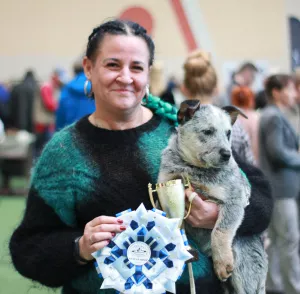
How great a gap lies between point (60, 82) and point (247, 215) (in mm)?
7916

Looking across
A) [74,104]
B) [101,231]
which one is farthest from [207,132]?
[74,104]

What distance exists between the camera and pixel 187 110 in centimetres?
188

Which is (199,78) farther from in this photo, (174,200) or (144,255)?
(144,255)

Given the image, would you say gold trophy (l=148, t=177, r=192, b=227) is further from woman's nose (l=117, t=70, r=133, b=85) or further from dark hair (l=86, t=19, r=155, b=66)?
dark hair (l=86, t=19, r=155, b=66)

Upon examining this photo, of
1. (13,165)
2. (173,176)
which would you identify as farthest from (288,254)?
(13,165)

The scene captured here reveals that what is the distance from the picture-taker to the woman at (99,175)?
181cm

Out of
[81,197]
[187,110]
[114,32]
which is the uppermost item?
[114,32]

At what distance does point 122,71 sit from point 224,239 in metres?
0.64

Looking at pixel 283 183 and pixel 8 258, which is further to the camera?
pixel 283 183

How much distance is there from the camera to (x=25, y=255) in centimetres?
192

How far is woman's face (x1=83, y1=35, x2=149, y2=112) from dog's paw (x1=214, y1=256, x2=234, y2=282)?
0.59m

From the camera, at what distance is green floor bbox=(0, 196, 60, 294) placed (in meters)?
2.17

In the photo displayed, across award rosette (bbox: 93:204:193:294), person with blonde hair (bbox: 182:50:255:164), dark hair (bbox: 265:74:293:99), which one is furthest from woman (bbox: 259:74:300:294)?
award rosette (bbox: 93:204:193:294)

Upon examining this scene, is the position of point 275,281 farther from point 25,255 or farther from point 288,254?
point 25,255
